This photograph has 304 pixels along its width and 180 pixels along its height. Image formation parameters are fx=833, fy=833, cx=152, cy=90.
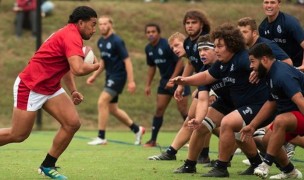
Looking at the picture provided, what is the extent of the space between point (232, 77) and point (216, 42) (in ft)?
1.47

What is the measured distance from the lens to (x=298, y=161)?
1188cm

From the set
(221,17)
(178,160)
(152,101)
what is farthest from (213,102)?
(221,17)

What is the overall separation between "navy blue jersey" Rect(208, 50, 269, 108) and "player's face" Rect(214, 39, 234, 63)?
0.06 m

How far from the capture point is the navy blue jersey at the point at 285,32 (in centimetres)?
1130

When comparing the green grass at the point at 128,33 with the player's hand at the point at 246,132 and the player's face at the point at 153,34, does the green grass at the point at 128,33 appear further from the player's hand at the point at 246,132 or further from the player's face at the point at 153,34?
the player's hand at the point at 246,132

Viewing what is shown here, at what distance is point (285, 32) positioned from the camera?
1135 cm

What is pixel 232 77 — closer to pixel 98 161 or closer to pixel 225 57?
pixel 225 57

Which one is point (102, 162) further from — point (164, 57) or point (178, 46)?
point (164, 57)

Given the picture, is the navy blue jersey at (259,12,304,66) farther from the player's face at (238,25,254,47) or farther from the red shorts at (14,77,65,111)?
the red shorts at (14,77,65,111)

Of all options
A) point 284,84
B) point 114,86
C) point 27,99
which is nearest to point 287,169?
point 284,84

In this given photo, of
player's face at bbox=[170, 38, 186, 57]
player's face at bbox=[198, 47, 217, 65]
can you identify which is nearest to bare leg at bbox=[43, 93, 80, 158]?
player's face at bbox=[198, 47, 217, 65]

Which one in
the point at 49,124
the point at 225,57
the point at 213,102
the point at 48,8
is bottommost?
the point at 49,124

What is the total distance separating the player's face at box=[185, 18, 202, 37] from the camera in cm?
1156

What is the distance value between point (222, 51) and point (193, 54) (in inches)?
79.9
